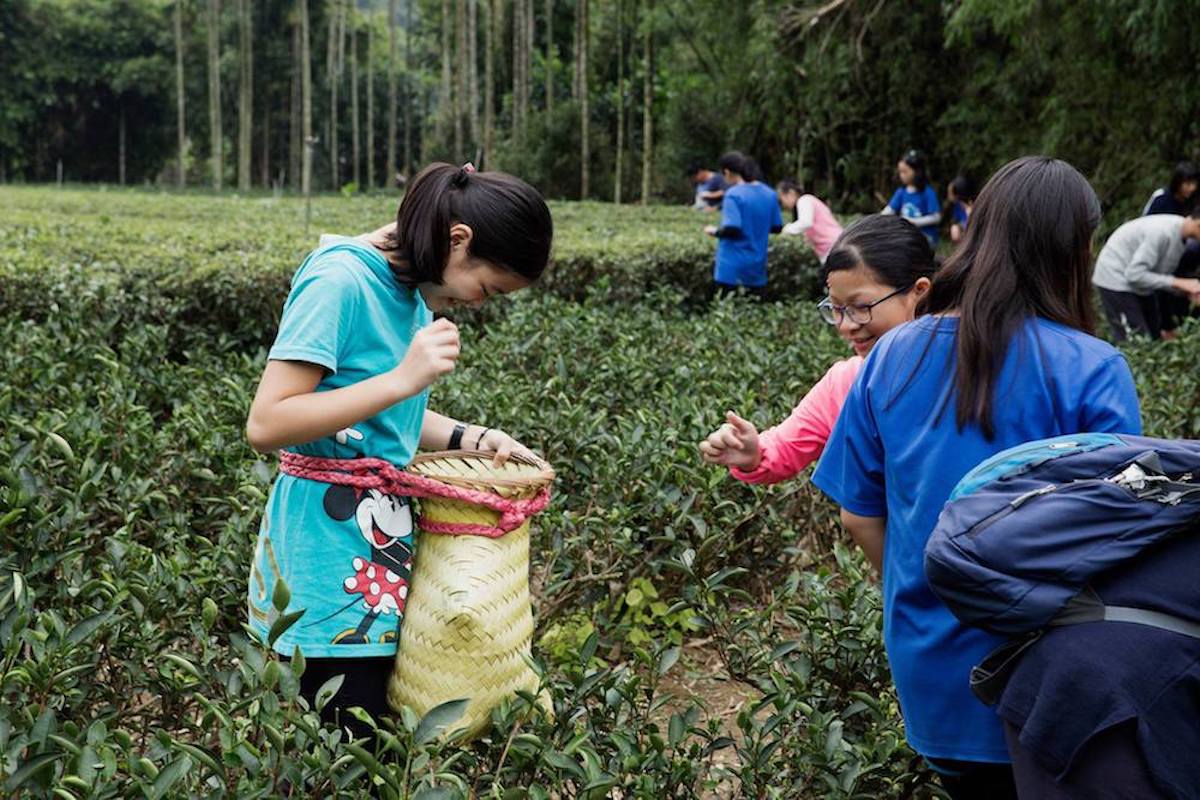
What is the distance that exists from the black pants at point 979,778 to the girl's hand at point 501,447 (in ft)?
2.65

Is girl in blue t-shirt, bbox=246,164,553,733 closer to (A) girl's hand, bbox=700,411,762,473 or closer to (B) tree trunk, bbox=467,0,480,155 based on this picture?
(A) girl's hand, bbox=700,411,762,473

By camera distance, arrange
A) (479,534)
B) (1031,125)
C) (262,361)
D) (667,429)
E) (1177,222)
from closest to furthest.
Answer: (479,534), (667,429), (262,361), (1177,222), (1031,125)

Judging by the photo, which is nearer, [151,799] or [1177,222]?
[151,799]

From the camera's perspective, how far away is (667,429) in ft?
12.6

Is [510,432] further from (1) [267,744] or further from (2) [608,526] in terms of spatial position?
(1) [267,744]

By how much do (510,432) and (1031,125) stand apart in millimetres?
13464

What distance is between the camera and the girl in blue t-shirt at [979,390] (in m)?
1.74

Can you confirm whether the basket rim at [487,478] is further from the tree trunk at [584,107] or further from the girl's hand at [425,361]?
the tree trunk at [584,107]

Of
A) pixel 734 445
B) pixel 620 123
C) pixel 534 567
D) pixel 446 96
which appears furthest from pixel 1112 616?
pixel 446 96

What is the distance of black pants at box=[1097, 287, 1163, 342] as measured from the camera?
773cm

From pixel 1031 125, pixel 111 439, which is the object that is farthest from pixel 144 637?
pixel 1031 125

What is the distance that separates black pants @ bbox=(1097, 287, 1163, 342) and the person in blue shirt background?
7.24 ft

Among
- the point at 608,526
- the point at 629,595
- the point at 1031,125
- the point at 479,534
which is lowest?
the point at 629,595

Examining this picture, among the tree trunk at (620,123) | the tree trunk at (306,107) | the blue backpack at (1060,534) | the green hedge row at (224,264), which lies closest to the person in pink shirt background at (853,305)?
the blue backpack at (1060,534)
